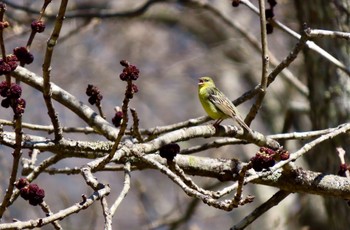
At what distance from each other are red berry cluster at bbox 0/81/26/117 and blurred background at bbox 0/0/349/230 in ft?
18.9

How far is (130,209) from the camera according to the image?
1394 cm

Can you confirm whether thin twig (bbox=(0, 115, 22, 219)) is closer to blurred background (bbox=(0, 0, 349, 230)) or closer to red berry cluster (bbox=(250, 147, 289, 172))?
red berry cluster (bbox=(250, 147, 289, 172))

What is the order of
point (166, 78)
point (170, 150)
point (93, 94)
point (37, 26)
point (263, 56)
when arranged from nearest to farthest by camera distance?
point (170, 150), point (37, 26), point (263, 56), point (93, 94), point (166, 78)

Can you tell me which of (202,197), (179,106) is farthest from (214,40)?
(202,197)

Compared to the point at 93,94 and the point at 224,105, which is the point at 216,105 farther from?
the point at 93,94

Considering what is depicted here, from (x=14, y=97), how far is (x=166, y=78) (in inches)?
389

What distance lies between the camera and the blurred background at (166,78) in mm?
9578

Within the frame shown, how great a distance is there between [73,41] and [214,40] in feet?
7.57

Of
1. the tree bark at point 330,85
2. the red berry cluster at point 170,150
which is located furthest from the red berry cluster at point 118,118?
the tree bark at point 330,85

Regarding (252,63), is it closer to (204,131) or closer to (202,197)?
(204,131)

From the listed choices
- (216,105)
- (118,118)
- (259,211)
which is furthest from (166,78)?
(259,211)

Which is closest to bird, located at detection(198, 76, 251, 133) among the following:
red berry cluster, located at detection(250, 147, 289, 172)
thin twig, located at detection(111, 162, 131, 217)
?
thin twig, located at detection(111, 162, 131, 217)

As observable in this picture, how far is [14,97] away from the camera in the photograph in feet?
8.46

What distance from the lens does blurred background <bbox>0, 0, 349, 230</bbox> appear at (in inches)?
377
